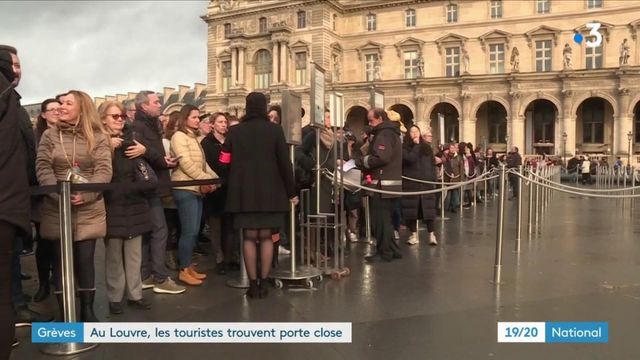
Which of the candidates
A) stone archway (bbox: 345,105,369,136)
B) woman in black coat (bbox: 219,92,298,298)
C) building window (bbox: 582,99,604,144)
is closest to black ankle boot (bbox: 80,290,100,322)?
woman in black coat (bbox: 219,92,298,298)

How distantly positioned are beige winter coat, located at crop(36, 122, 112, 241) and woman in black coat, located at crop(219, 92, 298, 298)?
1.44 meters

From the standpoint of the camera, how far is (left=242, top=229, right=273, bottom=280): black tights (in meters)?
6.10

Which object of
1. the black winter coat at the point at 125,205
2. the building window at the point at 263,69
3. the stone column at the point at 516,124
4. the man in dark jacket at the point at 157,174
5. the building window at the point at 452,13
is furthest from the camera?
the building window at the point at 263,69

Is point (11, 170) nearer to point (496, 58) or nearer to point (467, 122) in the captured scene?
point (467, 122)

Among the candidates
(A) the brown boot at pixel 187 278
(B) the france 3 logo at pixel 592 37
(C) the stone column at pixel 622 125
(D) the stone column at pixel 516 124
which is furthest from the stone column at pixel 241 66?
(A) the brown boot at pixel 187 278

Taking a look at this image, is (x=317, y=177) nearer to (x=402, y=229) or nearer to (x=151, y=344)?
(x=151, y=344)

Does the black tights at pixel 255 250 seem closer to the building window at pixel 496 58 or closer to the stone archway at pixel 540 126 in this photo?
the stone archway at pixel 540 126

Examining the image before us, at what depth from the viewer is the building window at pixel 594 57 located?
46750 millimetres

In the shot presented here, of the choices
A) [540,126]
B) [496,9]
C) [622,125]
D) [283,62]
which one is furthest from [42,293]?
[496,9]

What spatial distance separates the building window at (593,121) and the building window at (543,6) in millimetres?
8778

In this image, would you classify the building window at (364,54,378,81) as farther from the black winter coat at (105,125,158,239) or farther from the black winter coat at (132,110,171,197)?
the black winter coat at (105,125,158,239)

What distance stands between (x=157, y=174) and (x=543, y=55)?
48.7 metres

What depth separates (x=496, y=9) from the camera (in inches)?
1976

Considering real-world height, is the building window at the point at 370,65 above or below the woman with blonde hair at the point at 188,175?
above
